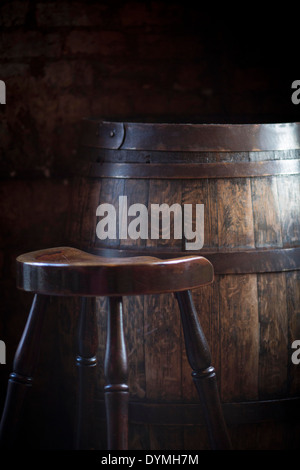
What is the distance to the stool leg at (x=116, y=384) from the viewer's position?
5.07ft

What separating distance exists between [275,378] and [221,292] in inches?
12.0

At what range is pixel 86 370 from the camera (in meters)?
1.99

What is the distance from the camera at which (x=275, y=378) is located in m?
1.99

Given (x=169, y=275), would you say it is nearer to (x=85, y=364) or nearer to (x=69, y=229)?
(x=85, y=364)

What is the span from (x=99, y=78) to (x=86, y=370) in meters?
1.18

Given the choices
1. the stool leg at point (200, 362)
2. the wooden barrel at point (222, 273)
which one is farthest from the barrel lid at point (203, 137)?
the stool leg at point (200, 362)

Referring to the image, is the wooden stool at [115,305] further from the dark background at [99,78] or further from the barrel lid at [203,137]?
the dark background at [99,78]

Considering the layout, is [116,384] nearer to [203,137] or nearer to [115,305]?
[115,305]

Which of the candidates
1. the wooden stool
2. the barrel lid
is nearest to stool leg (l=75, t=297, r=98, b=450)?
the wooden stool

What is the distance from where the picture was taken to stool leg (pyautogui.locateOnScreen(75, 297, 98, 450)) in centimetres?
193

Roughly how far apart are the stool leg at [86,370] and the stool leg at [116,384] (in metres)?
0.33

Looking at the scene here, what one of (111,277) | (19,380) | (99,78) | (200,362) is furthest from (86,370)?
(99,78)

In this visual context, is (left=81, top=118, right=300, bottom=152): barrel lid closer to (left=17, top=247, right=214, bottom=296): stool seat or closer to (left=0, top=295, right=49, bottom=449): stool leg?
(left=17, top=247, right=214, bottom=296): stool seat
